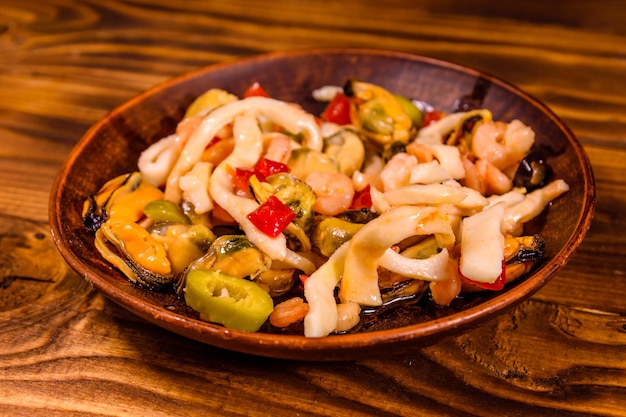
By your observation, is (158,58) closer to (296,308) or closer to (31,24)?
(31,24)

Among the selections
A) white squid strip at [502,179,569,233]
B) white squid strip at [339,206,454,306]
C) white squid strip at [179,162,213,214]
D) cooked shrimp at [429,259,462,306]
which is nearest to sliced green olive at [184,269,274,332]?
white squid strip at [339,206,454,306]

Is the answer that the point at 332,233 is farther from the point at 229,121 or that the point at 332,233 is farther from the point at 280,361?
the point at 229,121

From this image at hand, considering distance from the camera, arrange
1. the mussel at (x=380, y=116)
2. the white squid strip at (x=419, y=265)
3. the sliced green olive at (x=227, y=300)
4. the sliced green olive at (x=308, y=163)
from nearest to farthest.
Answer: the sliced green olive at (x=227, y=300), the white squid strip at (x=419, y=265), the sliced green olive at (x=308, y=163), the mussel at (x=380, y=116)

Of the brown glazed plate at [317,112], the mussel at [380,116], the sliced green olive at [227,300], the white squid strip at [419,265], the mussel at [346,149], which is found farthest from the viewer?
the mussel at [380,116]

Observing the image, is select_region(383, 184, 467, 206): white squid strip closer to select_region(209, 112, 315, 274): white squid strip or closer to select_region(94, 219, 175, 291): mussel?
select_region(209, 112, 315, 274): white squid strip

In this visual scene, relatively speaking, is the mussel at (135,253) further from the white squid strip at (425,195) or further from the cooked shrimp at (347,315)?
the white squid strip at (425,195)

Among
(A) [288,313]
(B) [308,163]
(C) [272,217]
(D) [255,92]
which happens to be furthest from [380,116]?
(A) [288,313]

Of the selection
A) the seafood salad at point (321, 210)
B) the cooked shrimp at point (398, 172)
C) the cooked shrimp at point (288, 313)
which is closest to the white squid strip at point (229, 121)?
the seafood salad at point (321, 210)
